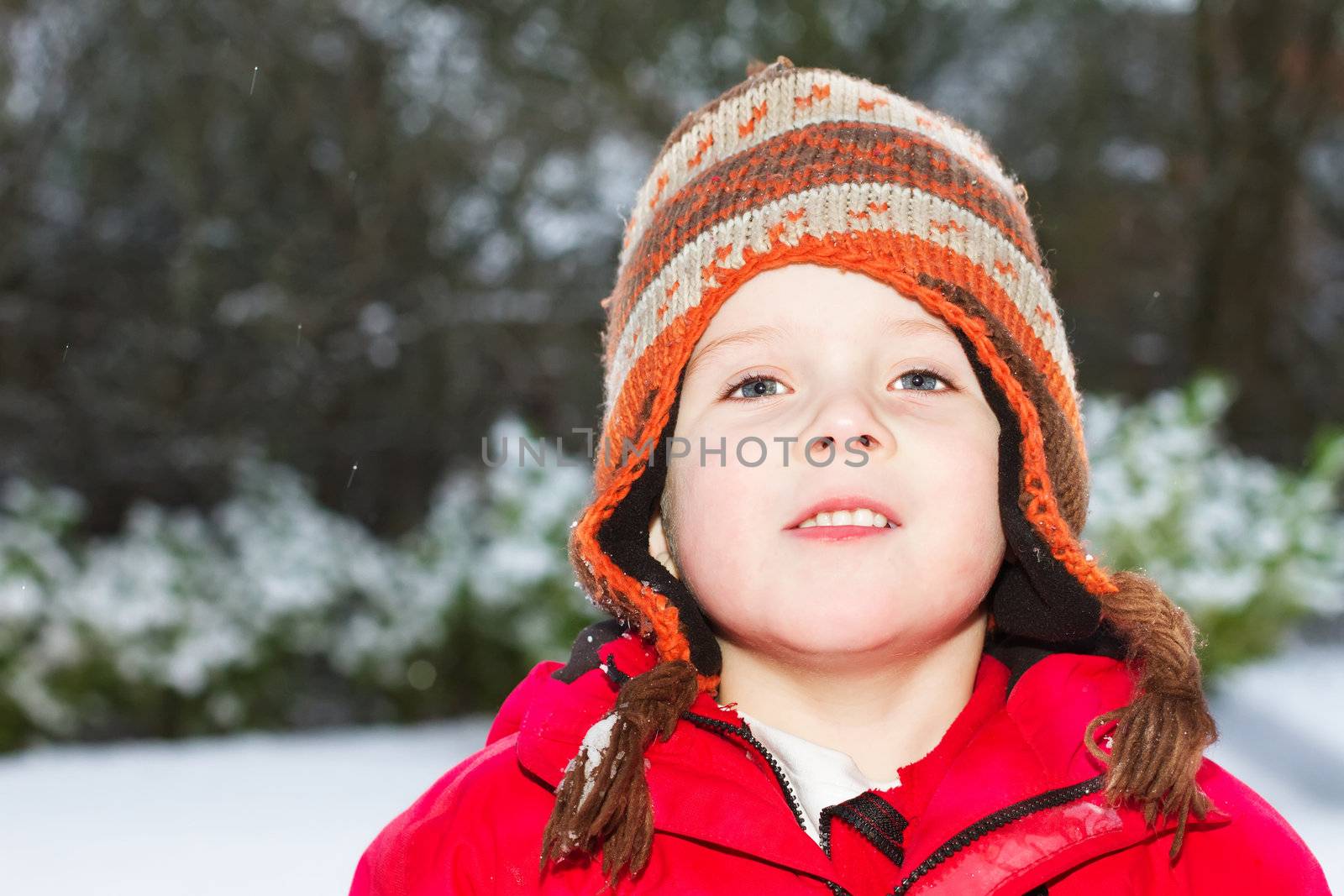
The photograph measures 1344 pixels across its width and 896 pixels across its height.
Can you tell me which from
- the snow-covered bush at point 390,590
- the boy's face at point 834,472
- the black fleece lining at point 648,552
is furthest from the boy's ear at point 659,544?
the snow-covered bush at point 390,590

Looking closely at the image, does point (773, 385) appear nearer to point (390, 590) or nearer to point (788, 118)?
A: point (788, 118)

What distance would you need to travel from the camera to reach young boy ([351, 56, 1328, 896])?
4.31ft

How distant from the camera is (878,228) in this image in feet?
4.59

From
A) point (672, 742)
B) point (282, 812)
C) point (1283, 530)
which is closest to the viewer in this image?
A: point (672, 742)

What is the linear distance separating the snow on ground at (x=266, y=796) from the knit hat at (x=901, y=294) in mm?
1066

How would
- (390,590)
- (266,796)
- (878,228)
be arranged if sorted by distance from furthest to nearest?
(390,590), (266,796), (878,228)

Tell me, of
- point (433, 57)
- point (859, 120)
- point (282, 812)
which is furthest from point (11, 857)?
point (433, 57)

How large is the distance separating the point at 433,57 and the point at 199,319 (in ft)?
4.14

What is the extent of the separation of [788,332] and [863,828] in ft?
1.85

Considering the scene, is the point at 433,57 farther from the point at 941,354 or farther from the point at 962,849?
the point at 962,849

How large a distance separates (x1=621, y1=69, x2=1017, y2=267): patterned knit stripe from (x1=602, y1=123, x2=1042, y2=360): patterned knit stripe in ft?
0.09

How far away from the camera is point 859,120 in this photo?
1.52 metres

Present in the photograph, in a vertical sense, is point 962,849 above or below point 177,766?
above

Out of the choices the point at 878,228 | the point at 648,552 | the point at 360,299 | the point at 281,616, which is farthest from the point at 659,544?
the point at 360,299
